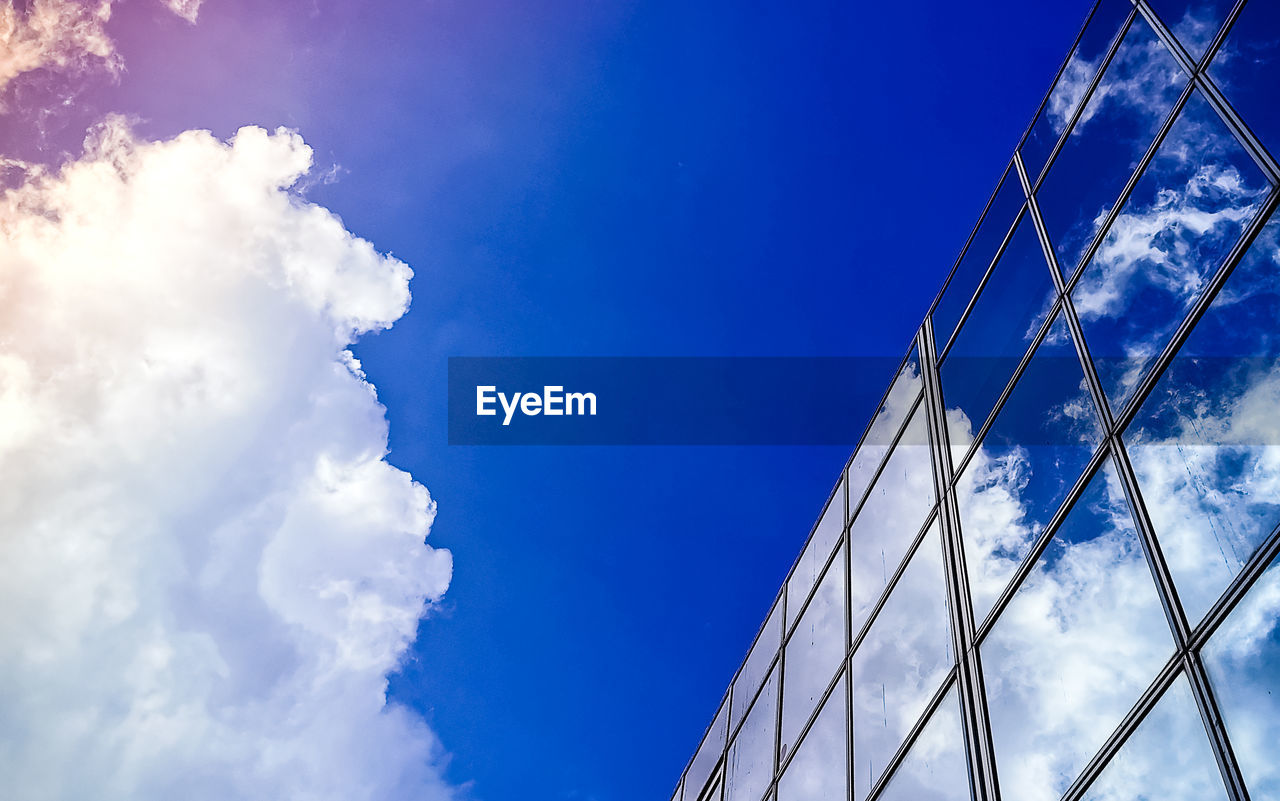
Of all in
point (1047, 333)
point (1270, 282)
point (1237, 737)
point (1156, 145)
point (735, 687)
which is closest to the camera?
point (1237, 737)

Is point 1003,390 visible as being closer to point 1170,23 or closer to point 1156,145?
point 1156,145

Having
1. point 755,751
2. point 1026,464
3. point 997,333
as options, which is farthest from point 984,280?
point 755,751

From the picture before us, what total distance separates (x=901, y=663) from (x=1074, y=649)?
3.07 meters

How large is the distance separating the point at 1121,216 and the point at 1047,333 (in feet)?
4.52

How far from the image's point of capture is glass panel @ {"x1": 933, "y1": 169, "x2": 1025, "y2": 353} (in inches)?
477

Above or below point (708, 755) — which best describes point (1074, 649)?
below

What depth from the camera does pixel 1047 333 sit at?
9258 millimetres

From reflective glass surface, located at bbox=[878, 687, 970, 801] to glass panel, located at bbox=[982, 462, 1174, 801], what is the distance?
0.61 meters

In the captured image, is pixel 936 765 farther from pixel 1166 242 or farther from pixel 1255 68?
pixel 1255 68

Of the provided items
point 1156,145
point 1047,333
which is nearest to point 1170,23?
point 1156,145

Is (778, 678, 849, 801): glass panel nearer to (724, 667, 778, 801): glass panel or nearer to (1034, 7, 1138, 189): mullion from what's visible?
(724, 667, 778, 801): glass panel

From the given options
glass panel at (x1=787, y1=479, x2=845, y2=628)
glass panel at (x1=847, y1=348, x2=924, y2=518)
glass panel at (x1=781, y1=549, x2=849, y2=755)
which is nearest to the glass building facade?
glass panel at (x1=781, y1=549, x2=849, y2=755)

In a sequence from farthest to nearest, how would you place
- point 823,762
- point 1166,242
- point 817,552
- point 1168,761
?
point 817,552, point 823,762, point 1166,242, point 1168,761

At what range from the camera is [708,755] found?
20.0 m
